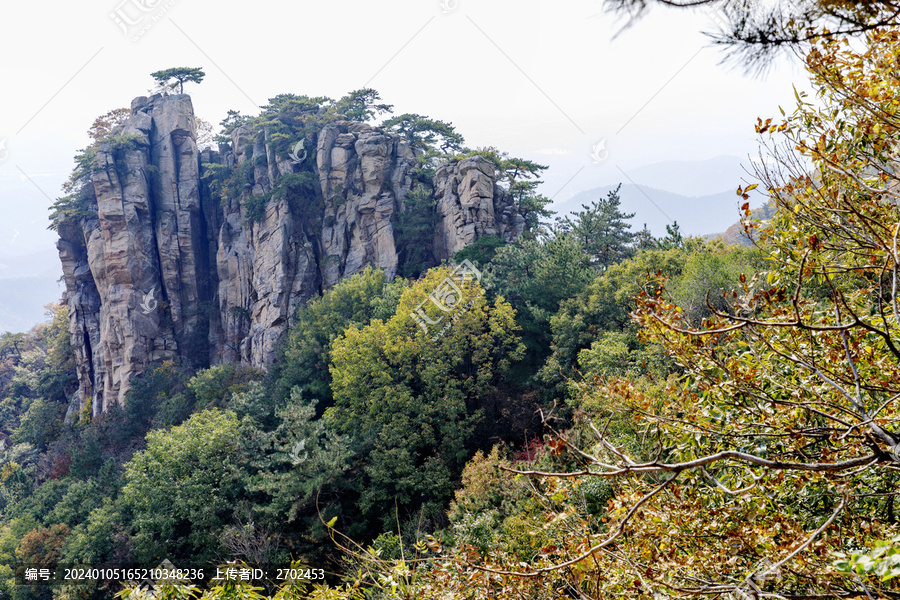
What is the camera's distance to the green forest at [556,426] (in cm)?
326

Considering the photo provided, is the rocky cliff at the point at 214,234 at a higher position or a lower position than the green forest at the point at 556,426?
higher

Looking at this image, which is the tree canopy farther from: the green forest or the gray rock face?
the gray rock face

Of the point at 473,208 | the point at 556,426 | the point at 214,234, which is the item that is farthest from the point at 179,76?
the point at 556,426

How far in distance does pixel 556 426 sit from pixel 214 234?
31860 millimetres

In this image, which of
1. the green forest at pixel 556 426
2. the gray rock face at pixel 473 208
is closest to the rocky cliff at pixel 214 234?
the gray rock face at pixel 473 208

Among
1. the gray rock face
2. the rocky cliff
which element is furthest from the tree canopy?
the gray rock face

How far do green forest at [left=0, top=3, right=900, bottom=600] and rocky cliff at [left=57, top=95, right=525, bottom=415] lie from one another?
1.50 metres

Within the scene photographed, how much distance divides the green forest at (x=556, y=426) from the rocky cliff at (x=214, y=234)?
58.9 inches

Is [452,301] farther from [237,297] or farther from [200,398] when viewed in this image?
[237,297]

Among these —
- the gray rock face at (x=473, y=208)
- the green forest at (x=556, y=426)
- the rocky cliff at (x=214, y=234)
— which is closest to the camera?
the green forest at (x=556, y=426)

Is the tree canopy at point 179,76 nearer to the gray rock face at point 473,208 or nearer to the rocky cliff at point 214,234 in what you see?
the rocky cliff at point 214,234

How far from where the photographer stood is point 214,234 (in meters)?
37.7

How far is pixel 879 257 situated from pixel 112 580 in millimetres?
21379

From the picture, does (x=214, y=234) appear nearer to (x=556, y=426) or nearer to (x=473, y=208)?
(x=473, y=208)
